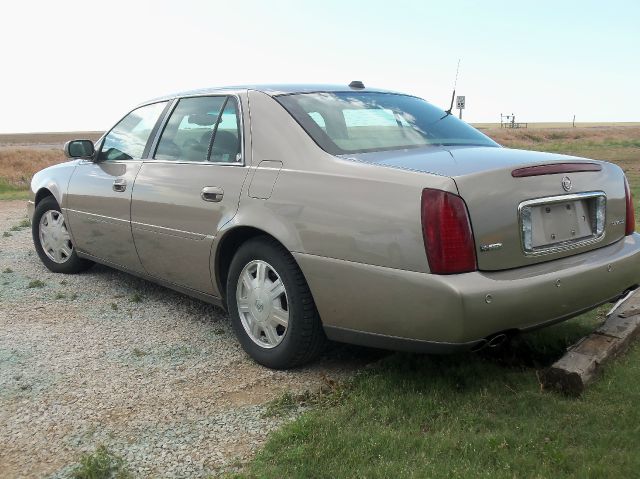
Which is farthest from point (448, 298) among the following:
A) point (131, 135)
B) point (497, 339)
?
point (131, 135)

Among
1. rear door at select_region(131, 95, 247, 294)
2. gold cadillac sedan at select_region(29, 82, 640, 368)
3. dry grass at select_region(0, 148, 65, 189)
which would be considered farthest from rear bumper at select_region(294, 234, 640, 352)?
dry grass at select_region(0, 148, 65, 189)

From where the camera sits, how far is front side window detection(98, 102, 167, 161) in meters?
4.75

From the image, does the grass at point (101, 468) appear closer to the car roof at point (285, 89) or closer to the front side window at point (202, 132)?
the front side window at point (202, 132)

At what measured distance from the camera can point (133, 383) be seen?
11.5ft

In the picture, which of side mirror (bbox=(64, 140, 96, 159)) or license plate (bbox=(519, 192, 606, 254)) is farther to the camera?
side mirror (bbox=(64, 140, 96, 159))

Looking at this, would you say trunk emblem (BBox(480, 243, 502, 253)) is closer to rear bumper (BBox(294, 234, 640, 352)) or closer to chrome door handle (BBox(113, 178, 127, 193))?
rear bumper (BBox(294, 234, 640, 352))

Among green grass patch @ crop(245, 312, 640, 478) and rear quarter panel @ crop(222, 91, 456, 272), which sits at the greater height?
rear quarter panel @ crop(222, 91, 456, 272)

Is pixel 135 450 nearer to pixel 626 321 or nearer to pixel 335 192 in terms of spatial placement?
pixel 335 192

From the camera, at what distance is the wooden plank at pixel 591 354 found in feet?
9.96

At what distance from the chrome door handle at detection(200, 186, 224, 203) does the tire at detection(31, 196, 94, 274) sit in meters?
2.40

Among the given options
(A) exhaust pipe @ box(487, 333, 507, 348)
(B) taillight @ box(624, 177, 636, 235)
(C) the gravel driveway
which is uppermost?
(B) taillight @ box(624, 177, 636, 235)

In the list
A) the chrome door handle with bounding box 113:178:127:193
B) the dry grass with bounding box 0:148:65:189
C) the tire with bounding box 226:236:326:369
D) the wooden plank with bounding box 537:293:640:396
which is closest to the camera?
the wooden plank with bounding box 537:293:640:396

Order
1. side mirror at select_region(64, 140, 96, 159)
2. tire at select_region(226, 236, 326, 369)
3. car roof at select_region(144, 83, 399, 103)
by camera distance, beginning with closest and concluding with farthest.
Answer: tire at select_region(226, 236, 326, 369) < car roof at select_region(144, 83, 399, 103) < side mirror at select_region(64, 140, 96, 159)

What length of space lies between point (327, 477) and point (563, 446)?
98 centimetres
